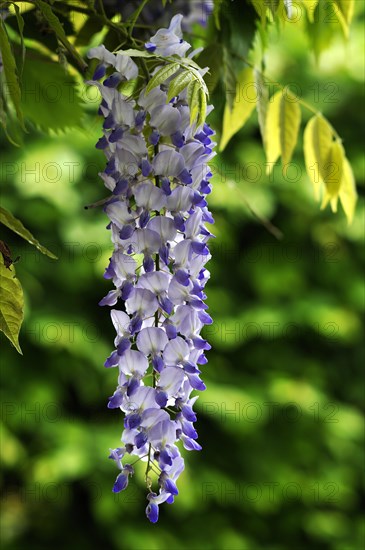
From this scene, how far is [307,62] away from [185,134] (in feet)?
7.29

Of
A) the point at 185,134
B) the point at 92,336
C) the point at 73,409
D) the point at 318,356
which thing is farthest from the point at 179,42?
the point at 318,356

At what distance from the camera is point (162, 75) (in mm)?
473

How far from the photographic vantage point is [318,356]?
2.75 metres

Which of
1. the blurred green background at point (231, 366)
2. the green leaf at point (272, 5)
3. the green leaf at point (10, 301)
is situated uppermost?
the green leaf at point (272, 5)

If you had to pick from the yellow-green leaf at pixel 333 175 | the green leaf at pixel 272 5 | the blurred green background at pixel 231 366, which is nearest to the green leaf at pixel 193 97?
the green leaf at pixel 272 5

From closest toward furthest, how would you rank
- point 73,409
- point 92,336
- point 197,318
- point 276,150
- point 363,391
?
point 197,318 < point 276,150 < point 92,336 < point 73,409 < point 363,391

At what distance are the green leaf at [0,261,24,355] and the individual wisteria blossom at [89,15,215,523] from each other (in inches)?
2.2

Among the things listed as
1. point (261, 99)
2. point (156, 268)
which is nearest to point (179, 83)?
point (156, 268)

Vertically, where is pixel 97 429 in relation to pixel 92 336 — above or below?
below

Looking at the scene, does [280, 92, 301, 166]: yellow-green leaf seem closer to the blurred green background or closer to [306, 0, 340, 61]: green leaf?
[306, 0, 340, 61]: green leaf

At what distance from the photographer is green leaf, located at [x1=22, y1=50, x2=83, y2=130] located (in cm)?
72

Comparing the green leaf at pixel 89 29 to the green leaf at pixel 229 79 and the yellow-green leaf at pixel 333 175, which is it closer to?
the green leaf at pixel 229 79

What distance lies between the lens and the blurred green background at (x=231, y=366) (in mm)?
2273

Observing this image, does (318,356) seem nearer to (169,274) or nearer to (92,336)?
(92,336)
